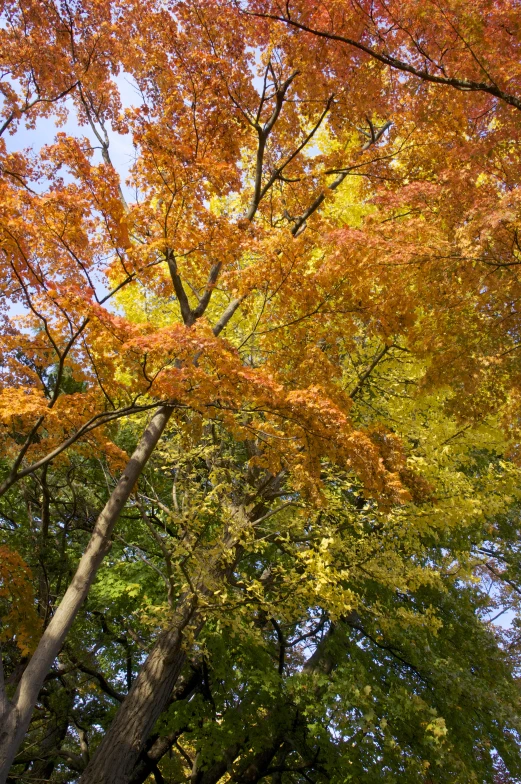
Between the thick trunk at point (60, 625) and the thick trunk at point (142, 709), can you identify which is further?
the thick trunk at point (142, 709)

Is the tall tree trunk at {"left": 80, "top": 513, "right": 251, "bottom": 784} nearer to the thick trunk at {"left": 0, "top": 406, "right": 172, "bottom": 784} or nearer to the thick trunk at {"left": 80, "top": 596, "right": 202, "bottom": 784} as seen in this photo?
the thick trunk at {"left": 80, "top": 596, "right": 202, "bottom": 784}

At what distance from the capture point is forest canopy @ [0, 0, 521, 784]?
397 centimetres

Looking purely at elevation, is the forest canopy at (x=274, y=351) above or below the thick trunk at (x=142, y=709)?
above

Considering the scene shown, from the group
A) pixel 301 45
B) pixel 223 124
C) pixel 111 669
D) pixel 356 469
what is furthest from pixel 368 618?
pixel 301 45

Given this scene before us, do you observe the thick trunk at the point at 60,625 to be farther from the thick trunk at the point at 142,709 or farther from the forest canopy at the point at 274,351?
the thick trunk at the point at 142,709

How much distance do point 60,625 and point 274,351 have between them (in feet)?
10.0

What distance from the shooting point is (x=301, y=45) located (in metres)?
4.89

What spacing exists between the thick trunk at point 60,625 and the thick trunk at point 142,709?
1500 millimetres

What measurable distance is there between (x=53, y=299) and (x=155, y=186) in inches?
65.0

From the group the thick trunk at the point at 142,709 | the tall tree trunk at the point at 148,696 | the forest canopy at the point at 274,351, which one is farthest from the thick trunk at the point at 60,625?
the thick trunk at the point at 142,709

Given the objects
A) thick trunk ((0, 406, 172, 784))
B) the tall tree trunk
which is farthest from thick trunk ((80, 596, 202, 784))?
thick trunk ((0, 406, 172, 784))

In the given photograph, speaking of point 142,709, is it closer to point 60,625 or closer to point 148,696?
point 148,696

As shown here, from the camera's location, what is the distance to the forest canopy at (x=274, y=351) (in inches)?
156

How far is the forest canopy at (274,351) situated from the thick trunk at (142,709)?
23mm
